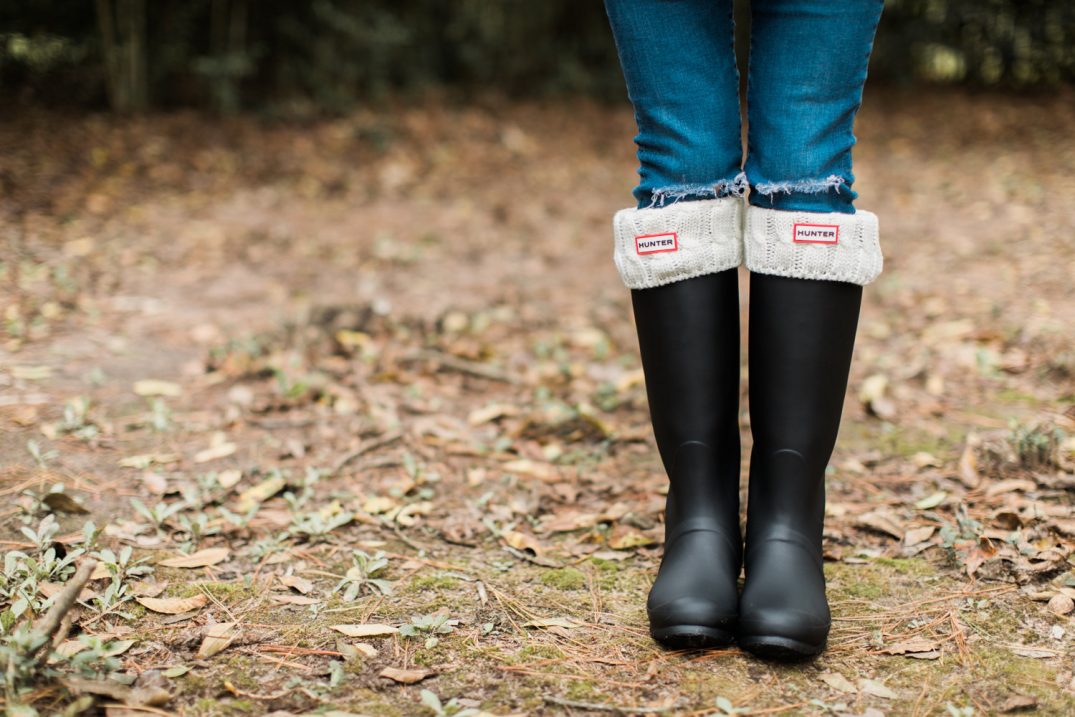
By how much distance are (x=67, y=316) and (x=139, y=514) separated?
4.27 feet

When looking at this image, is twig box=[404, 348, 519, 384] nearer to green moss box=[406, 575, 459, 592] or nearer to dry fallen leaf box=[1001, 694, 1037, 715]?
green moss box=[406, 575, 459, 592]

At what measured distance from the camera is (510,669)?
119 centimetres

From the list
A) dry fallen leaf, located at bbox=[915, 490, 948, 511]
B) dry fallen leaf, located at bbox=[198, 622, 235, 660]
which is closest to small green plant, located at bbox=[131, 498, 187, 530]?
dry fallen leaf, located at bbox=[198, 622, 235, 660]

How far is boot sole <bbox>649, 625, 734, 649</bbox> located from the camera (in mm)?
1210

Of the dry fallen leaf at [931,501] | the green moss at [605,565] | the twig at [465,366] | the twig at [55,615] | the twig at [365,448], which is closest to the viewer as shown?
the twig at [55,615]

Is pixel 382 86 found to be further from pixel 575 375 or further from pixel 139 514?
pixel 139 514

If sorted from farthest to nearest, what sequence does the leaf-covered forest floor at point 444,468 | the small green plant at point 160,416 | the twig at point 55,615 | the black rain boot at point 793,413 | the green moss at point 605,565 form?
the small green plant at point 160,416 → the green moss at point 605,565 → the black rain boot at point 793,413 → the leaf-covered forest floor at point 444,468 → the twig at point 55,615

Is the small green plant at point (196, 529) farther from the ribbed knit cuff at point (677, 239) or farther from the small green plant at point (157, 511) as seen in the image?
the ribbed knit cuff at point (677, 239)

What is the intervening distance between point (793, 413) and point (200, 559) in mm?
938

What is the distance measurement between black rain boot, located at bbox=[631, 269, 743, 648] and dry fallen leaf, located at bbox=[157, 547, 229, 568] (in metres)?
0.69

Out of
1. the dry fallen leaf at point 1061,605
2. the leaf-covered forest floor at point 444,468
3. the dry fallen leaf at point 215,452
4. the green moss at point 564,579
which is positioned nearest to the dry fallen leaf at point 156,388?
the leaf-covered forest floor at point 444,468

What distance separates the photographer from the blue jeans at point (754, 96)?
47.8 inches

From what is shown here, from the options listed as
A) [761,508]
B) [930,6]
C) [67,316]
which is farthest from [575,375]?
[930,6]

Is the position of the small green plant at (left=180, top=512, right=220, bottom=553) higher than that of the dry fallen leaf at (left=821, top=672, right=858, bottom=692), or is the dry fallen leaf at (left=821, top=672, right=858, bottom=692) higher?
the small green plant at (left=180, top=512, right=220, bottom=553)
